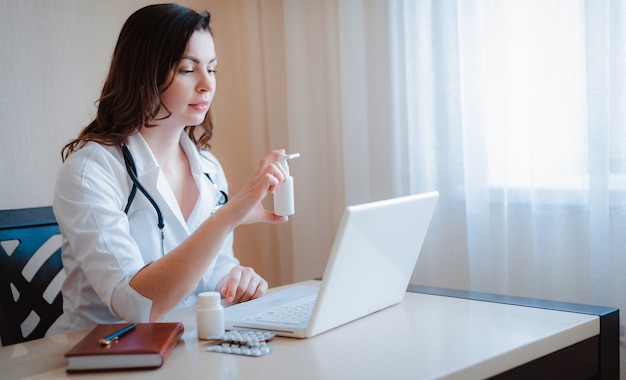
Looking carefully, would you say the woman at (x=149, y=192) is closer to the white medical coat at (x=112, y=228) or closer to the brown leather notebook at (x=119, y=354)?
the white medical coat at (x=112, y=228)

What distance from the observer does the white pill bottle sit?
1.21 meters

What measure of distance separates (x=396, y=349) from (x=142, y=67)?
91 centimetres

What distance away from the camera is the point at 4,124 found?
2.38 metres

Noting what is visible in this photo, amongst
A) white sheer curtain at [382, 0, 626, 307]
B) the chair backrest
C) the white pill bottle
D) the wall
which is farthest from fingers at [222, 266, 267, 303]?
the wall

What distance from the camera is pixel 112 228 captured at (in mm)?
1429

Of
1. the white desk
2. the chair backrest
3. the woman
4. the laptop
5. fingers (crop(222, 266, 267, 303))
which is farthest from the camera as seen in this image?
the chair backrest

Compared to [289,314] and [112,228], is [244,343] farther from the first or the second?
[112,228]

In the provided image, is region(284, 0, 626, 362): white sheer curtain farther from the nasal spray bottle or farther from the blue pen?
the blue pen

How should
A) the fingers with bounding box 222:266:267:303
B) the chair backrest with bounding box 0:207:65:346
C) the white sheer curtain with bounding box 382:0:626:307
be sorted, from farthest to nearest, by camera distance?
the white sheer curtain with bounding box 382:0:626:307
the chair backrest with bounding box 0:207:65:346
the fingers with bounding box 222:266:267:303

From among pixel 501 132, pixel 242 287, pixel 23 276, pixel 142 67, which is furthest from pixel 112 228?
pixel 501 132

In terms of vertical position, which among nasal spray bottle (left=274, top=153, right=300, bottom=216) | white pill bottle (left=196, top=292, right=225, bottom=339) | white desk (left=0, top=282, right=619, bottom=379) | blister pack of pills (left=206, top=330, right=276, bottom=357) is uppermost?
nasal spray bottle (left=274, top=153, right=300, bottom=216)

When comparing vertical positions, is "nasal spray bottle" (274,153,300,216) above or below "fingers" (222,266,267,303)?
above

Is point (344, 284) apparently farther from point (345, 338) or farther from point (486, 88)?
point (486, 88)

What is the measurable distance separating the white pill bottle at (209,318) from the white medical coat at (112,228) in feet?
0.54
